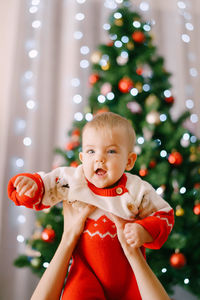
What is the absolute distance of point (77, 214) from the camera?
3.14 feet

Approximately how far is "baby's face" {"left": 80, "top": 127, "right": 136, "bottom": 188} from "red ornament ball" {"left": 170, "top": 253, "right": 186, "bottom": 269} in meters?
0.85

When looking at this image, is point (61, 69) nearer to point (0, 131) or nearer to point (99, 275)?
point (0, 131)

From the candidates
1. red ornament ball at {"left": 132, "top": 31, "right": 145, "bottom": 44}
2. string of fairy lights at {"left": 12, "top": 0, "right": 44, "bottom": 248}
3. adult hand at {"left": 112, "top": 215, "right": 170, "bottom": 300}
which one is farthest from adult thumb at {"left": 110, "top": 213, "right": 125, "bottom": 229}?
string of fairy lights at {"left": 12, "top": 0, "right": 44, "bottom": 248}

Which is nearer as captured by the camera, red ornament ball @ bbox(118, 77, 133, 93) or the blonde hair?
the blonde hair

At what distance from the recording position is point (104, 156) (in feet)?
2.96

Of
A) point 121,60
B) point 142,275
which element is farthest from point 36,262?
point 121,60

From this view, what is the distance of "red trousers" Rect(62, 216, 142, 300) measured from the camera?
0.84 m

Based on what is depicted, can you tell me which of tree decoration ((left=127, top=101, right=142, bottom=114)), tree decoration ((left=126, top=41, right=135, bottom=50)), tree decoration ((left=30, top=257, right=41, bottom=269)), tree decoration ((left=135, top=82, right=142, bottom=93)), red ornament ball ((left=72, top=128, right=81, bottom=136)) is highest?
tree decoration ((left=126, top=41, right=135, bottom=50))

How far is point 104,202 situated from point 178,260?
2.76ft

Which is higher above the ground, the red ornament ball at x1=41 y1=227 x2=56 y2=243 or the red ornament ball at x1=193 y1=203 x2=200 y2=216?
the red ornament ball at x1=193 y1=203 x2=200 y2=216

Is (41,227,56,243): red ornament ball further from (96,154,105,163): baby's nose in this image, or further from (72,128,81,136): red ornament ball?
(96,154,105,163): baby's nose

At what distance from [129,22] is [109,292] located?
154 cm

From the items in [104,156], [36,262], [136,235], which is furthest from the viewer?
[36,262]

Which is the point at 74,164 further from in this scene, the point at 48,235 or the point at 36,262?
the point at 36,262
